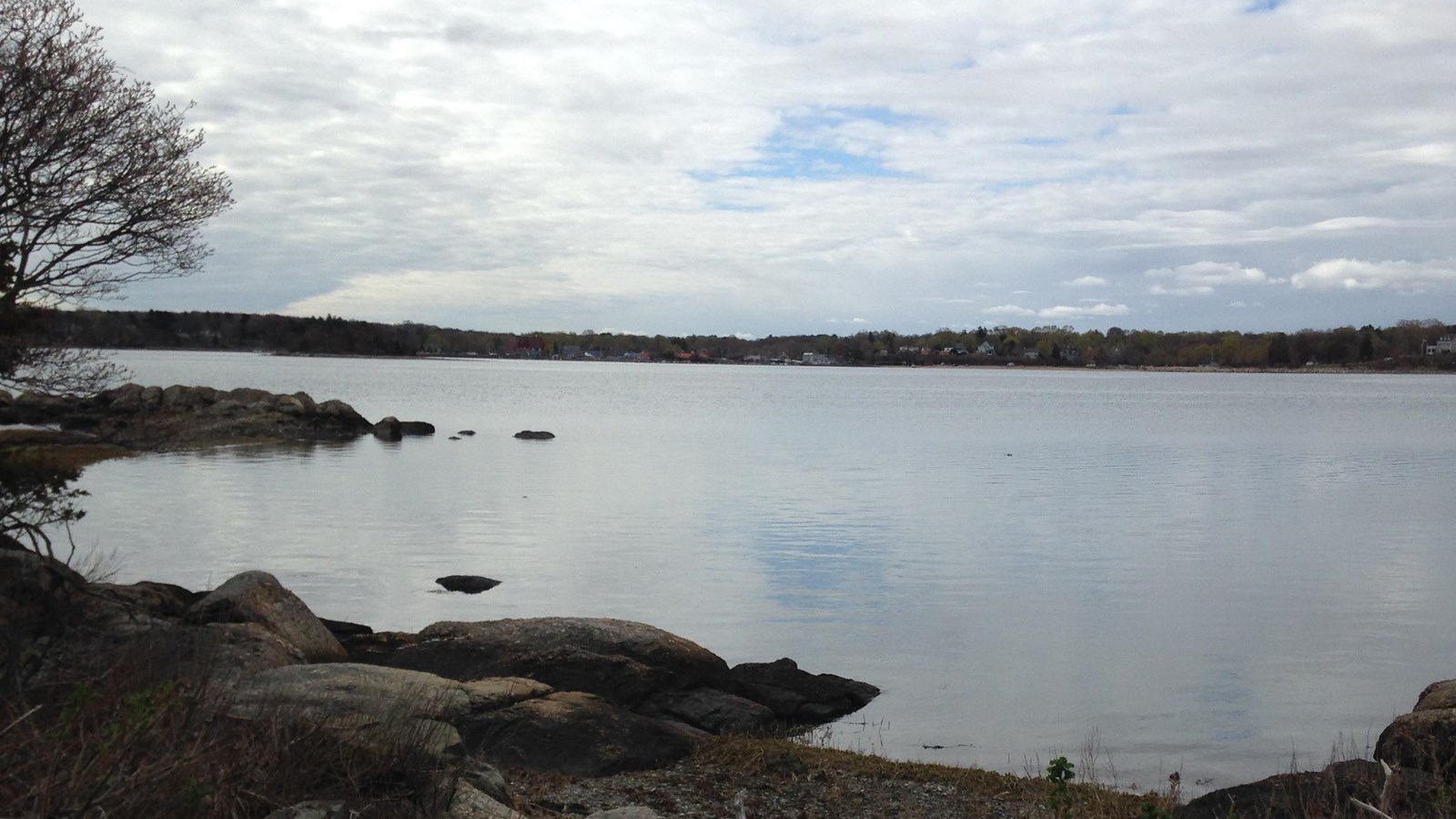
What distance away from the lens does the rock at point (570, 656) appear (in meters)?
11.9

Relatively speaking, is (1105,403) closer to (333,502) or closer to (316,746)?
(333,502)

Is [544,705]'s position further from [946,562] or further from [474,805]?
[946,562]

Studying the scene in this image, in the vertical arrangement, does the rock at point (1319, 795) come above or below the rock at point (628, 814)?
below

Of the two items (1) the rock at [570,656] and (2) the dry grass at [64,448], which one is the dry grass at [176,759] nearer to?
(1) the rock at [570,656]

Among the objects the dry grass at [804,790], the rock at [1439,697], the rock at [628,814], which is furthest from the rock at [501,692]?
the rock at [1439,697]

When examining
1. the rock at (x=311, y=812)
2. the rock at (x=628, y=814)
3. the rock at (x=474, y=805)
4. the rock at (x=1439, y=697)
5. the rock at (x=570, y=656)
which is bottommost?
the rock at (x=570, y=656)


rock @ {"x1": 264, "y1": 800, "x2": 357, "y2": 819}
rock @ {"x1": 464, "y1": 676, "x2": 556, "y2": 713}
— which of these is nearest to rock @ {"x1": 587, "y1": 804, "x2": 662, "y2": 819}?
rock @ {"x1": 264, "y1": 800, "x2": 357, "y2": 819}

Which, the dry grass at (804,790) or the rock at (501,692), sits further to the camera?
the rock at (501,692)

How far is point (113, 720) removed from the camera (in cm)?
516

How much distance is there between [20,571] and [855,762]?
23.6 ft

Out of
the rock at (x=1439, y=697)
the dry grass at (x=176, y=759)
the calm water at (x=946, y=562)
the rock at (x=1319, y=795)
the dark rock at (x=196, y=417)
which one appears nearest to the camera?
the dry grass at (x=176, y=759)

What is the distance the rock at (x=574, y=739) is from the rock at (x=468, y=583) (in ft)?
26.8

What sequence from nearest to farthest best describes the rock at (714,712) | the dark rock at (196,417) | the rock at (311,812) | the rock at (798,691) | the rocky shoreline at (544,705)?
the rock at (311,812)
the rocky shoreline at (544,705)
the rock at (714,712)
the rock at (798,691)
the dark rock at (196,417)

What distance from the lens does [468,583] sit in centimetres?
1867
